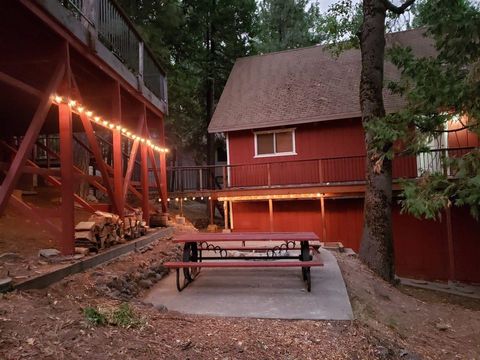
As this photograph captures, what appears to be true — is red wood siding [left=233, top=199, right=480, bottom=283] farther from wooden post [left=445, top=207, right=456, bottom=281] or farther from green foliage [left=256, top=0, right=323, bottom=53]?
green foliage [left=256, top=0, right=323, bottom=53]

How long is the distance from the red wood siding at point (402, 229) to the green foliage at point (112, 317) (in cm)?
1114

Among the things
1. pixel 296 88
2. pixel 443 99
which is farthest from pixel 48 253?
pixel 296 88

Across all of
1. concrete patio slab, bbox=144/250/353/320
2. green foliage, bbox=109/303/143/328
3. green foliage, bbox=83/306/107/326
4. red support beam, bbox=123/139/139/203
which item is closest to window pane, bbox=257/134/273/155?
red support beam, bbox=123/139/139/203

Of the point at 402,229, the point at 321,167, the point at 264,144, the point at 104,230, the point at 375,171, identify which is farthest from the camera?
the point at 264,144

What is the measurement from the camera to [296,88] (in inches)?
644

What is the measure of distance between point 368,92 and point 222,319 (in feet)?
22.2

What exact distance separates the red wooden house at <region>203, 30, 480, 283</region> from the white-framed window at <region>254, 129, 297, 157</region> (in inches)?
1.6

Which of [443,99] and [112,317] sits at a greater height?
[443,99]

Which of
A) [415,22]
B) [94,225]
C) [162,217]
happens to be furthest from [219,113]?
[415,22]

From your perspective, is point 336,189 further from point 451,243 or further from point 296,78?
point 296,78

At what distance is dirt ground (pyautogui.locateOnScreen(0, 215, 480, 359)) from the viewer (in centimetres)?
304

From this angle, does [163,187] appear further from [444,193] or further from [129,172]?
[444,193]

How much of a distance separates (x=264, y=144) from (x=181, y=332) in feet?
40.1

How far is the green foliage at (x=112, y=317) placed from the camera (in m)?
3.53
